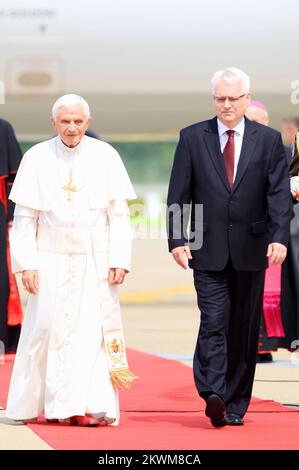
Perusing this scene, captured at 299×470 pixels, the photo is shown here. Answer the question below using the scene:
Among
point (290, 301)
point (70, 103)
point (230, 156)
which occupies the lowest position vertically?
point (290, 301)

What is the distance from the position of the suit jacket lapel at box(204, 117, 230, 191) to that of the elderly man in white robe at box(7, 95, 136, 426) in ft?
1.47

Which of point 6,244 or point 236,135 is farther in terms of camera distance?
point 6,244

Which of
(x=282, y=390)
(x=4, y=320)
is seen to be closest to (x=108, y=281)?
(x=282, y=390)

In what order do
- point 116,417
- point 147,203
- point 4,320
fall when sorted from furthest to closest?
point 147,203, point 4,320, point 116,417

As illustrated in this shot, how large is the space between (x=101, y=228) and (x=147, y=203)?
38.0ft

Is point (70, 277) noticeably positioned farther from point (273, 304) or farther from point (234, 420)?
point (273, 304)

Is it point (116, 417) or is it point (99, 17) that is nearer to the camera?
point (116, 417)

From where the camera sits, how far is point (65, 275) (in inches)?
271

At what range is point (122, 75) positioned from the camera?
1648 cm

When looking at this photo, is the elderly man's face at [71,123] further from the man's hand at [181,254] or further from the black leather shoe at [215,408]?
the black leather shoe at [215,408]

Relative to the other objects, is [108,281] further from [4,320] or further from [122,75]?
[122,75]

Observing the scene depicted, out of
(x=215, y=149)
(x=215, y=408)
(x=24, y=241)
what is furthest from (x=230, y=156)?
(x=215, y=408)

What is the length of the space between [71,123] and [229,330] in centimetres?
122

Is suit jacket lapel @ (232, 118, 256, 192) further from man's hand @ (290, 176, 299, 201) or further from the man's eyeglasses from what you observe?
man's hand @ (290, 176, 299, 201)
